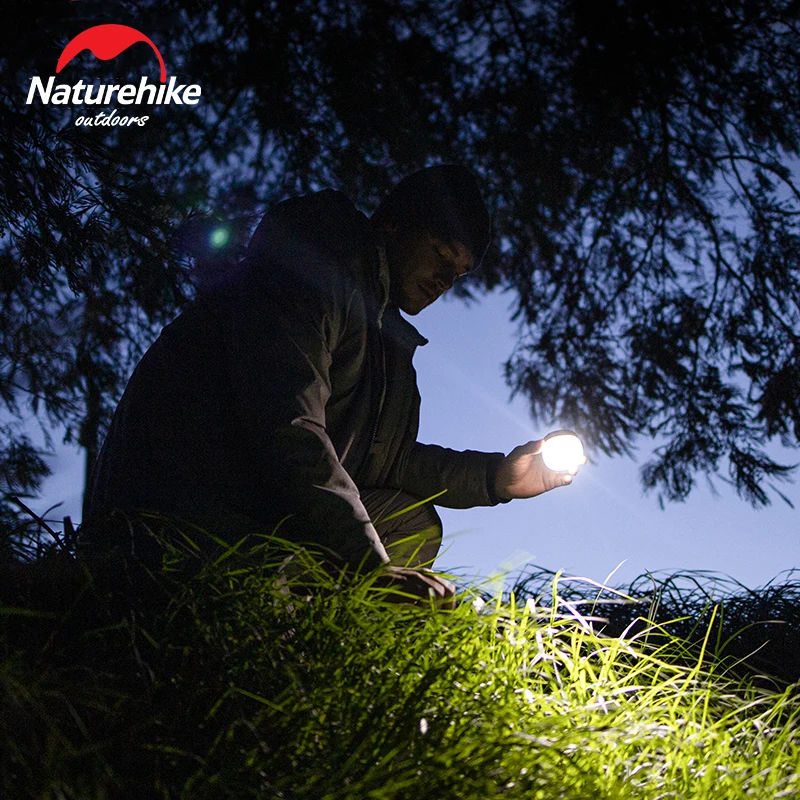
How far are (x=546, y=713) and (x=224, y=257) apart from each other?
1721 millimetres

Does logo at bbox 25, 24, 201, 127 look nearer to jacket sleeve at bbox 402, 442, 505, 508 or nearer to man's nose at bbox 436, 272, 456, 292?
man's nose at bbox 436, 272, 456, 292

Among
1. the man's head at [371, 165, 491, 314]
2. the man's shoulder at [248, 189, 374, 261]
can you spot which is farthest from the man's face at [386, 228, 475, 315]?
the man's shoulder at [248, 189, 374, 261]

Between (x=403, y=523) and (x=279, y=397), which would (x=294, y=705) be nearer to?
(x=279, y=397)

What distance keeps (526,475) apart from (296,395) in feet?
2.73

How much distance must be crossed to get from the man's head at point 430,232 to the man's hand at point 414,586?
0.72m

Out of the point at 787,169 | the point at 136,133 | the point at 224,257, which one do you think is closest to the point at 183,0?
the point at 136,133

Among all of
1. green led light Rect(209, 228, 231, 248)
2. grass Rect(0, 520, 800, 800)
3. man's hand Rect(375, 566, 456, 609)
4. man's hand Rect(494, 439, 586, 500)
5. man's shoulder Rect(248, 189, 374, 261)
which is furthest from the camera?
green led light Rect(209, 228, 231, 248)

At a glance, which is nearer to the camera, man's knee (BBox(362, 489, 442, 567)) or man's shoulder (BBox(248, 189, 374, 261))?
man's shoulder (BBox(248, 189, 374, 261))

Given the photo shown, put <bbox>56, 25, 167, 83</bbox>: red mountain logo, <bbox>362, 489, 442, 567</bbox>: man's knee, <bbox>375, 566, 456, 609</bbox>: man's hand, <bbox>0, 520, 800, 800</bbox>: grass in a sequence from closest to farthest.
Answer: <bbox>0, 520, 800, 800</bbox>: grass < <bbox>375, 566, 456, 609</bbox>: man's hand < <bbox>362, 489, 442, 567</bbox>: man's knee < <bbox>56, 25, 167, 83</bbox>: red mountain logo

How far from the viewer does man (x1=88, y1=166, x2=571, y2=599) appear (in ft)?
5.12

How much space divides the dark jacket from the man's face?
2.7 inches

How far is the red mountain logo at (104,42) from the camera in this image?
2.48 metres

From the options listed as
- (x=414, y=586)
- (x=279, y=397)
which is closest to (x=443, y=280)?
(x=279, y=397)

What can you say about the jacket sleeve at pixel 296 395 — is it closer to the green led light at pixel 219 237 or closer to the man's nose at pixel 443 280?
the man's nose at pixel 443 280
